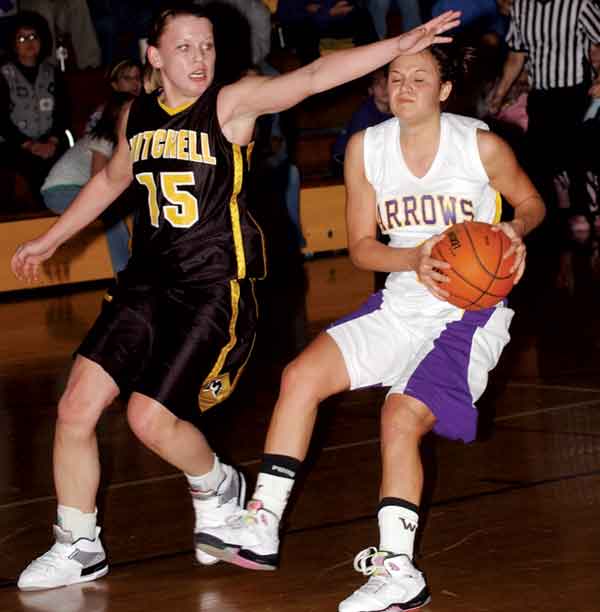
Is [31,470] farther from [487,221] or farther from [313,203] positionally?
[313,203]

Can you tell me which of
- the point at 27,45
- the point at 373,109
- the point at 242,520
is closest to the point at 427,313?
the point at 242,520

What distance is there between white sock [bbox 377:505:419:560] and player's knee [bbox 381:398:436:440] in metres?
0.21

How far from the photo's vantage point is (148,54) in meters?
4.26

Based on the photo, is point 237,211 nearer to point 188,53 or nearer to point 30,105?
point 188,53

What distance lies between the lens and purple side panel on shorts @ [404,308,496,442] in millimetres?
3785

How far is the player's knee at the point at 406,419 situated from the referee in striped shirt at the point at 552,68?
735cm

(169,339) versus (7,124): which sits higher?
(7,124)

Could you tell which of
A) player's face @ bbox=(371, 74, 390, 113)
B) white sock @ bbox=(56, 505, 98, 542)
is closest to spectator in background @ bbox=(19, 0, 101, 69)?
player's face @ bbox=(371, 74, 390, 113)

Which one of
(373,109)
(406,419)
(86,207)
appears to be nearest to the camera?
(406,419)

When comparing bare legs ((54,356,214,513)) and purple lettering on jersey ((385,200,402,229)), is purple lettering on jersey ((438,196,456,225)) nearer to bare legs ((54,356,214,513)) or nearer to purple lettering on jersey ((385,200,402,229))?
purple lettering on jersey ((385,200,402,229))

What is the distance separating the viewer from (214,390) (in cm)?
419

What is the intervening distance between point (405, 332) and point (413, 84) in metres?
0.75

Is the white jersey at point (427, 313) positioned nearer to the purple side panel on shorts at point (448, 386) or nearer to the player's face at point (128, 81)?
the purple side panel on shorts at point (448, 386)

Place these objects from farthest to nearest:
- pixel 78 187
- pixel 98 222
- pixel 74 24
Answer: pixel 74 24
pixel 98 222
pixel 78 187
